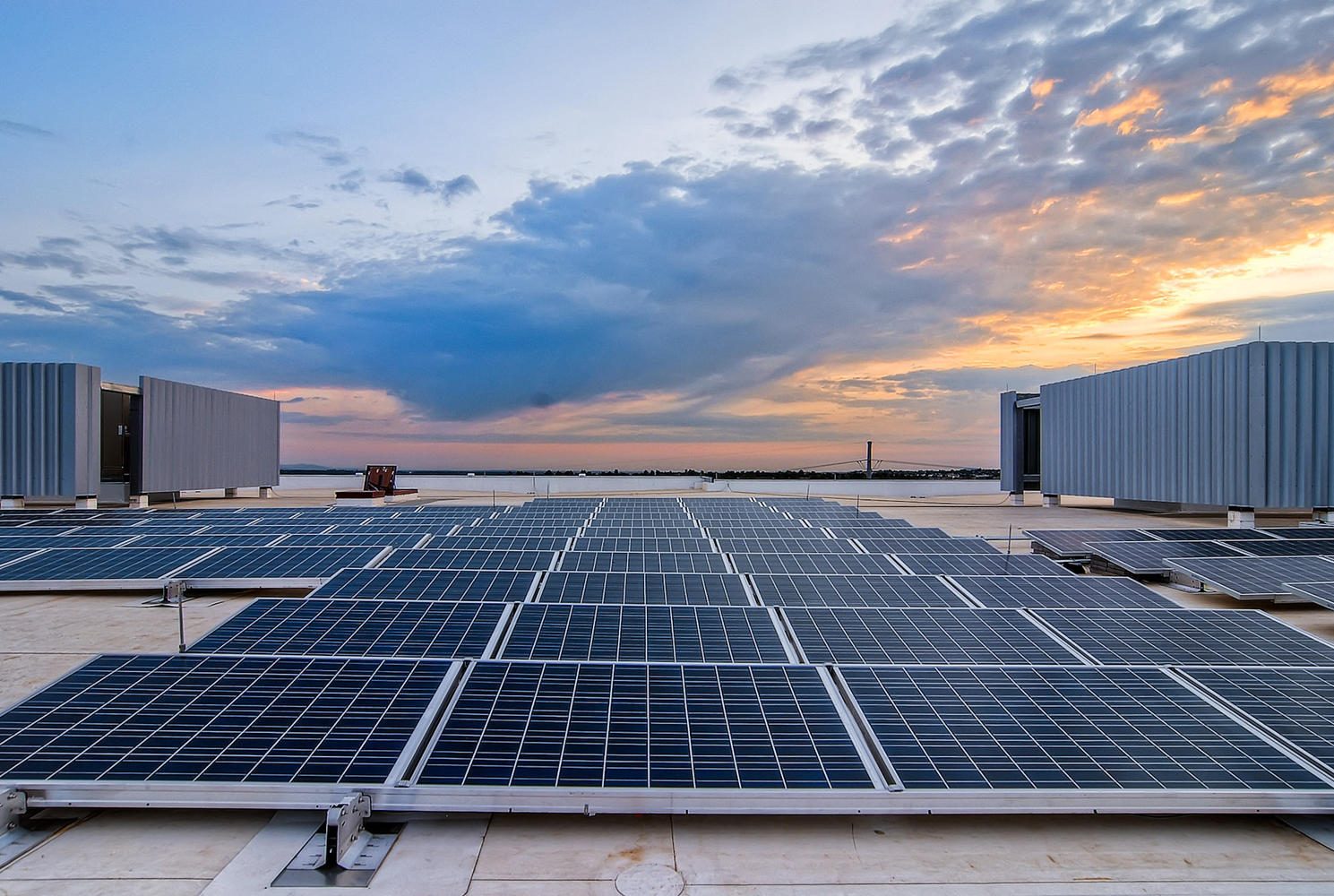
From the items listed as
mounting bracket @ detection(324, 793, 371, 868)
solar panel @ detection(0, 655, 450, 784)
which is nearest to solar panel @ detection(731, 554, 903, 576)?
solar panel @ detection(0, 655, 450, 784)

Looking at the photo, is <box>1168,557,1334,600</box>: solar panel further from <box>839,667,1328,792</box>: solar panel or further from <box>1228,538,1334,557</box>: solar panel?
<box>839,667,1328,792</box>: solar panel

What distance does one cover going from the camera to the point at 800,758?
7508mm

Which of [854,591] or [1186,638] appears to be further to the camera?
[854,591]

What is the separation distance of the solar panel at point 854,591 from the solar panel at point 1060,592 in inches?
31.1

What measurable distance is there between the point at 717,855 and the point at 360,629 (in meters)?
6.98

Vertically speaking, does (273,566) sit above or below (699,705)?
below

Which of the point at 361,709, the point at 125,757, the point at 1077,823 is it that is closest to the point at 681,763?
the point at 361,709

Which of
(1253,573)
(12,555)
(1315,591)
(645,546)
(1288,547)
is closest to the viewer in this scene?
(1315,591)

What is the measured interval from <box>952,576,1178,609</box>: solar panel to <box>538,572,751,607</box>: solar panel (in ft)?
17.3

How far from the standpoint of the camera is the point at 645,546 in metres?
22.0

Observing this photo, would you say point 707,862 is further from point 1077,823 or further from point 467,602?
point 467,602

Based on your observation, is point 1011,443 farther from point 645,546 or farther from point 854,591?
point 854,591

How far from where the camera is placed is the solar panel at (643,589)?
45.6ft

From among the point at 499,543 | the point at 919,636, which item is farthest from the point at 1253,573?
the point at 499,543
